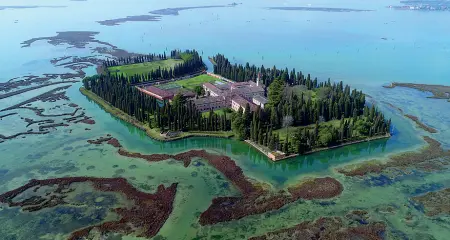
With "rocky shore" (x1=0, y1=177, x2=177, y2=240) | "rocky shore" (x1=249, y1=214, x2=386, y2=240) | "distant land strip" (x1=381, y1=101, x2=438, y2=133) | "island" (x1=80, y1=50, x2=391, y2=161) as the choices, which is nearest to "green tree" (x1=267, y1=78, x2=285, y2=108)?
"island" (x1=80, y1=50, x2=391, y2=161)

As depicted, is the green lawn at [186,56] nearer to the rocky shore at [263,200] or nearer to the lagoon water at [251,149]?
the lagoon water at [251,149]

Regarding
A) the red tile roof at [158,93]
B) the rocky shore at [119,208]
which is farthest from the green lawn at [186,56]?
the rocky shore at [119,208]

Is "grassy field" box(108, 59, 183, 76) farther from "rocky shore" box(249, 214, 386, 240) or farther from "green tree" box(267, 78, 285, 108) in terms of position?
"rocky shore" box(249, 214, 386, 240)

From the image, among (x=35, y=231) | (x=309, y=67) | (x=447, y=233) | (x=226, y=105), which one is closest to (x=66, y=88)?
(x=226, y=105)

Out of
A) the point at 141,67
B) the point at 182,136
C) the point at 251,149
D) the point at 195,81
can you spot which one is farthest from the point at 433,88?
the point at 141,67

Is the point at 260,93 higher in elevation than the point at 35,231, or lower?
higher

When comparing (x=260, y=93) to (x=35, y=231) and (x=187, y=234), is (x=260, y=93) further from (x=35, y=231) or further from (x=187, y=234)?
(x=35, y=231)

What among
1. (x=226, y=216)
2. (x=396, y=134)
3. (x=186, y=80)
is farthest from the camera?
(x=186, y=80)
